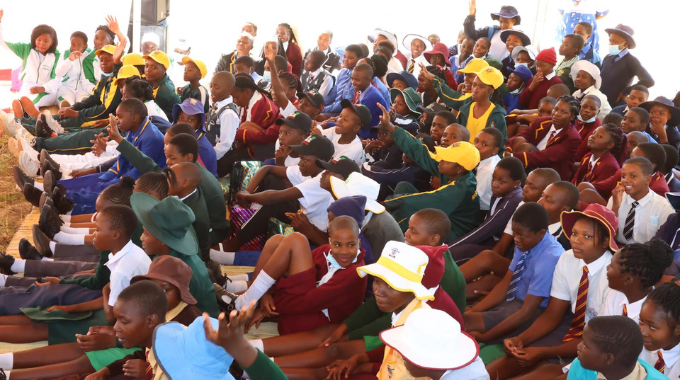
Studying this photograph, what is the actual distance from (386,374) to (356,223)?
2.87 feet

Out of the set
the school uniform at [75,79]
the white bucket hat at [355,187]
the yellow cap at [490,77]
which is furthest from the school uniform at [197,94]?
the white bucket hat at [355,187]

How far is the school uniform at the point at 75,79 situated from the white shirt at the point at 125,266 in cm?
469

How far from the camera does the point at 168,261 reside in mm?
2996

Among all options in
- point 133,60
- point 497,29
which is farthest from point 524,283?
point 497,29

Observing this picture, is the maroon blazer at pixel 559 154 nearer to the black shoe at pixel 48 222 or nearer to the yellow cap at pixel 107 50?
the black shoe at pixel 48 222

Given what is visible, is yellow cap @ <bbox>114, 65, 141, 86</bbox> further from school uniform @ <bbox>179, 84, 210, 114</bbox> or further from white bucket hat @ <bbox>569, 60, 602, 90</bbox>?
white bucket hat @ <bbox>569, 60, 602, 90</bbox>

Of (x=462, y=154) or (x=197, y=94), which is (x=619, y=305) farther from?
(x=197, y=94)

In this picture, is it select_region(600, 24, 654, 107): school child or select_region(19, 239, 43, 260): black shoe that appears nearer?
select_region(19, 239, 43, 260): black shoe

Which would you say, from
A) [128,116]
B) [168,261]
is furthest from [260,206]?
[168,261]

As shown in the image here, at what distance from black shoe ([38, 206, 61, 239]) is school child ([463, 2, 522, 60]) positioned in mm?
5290

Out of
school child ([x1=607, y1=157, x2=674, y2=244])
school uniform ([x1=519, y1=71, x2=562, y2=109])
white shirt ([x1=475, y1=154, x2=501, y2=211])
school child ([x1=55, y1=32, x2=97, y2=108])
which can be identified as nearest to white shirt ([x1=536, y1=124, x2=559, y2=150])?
school uniform ([x1=519, y1=71, x2=562, y2=109])

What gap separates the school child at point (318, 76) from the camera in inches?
324

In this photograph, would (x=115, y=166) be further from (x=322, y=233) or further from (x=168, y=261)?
(x=168, y=261)

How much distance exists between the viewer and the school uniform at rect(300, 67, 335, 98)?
27.0 ft
